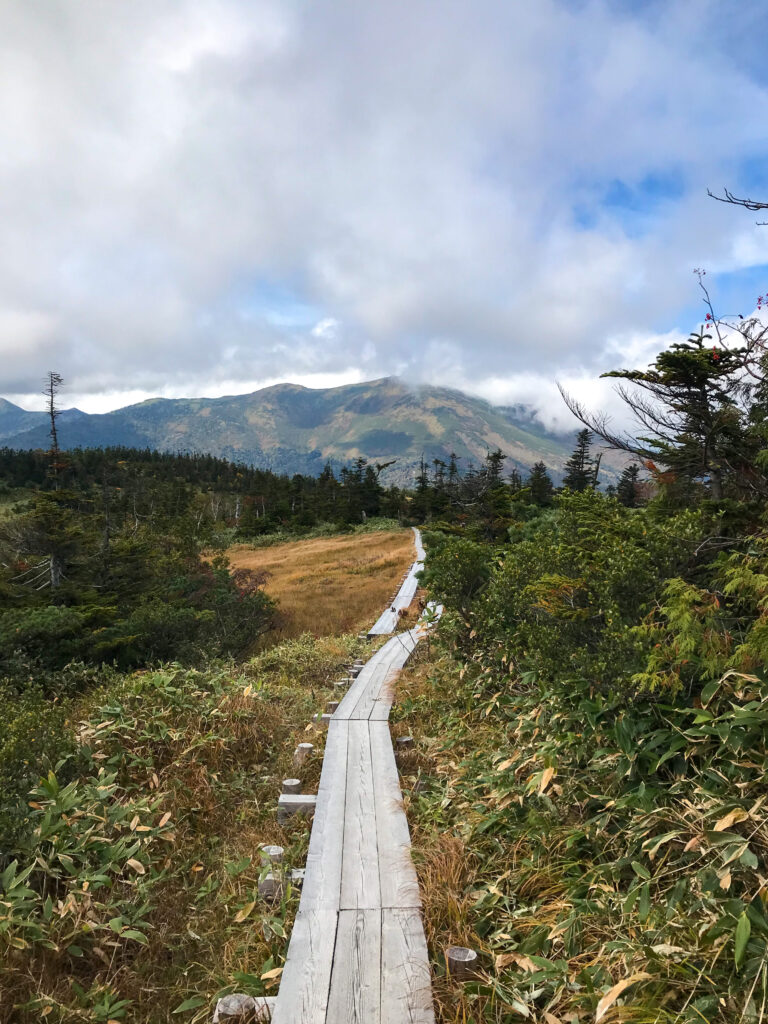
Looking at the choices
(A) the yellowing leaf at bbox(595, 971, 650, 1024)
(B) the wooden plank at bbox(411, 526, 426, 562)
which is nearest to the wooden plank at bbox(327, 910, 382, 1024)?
(A) the yellowing leaf at bbox(595, 971, 650, 1024)

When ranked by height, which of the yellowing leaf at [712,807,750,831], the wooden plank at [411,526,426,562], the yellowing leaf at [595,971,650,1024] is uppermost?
the yellowing leaf at [712,807,750,831]

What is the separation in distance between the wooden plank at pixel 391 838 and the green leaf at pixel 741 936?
6.88 feet

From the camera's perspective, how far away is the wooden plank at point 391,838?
3.93m

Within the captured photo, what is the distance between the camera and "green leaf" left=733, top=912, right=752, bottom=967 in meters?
2.38

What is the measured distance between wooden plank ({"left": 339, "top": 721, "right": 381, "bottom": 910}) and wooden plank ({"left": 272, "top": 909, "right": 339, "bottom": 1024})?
0.82 feet

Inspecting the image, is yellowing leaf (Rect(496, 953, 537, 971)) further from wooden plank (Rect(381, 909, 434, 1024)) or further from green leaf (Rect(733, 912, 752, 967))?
green leaf (Rect(733, 912, 752, 967))

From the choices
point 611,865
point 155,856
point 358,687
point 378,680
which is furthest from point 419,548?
point 611,865

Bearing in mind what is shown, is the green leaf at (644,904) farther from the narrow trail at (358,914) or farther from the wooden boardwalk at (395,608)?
the wooden boardwalk at (395,608)

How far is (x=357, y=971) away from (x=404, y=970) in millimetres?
283

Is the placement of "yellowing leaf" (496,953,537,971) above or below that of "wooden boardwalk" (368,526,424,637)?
above

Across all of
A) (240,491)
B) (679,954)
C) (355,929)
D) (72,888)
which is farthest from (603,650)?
(240,491)

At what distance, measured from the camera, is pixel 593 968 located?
291 cm

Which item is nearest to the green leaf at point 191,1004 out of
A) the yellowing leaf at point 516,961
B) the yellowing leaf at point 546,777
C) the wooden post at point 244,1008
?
the wooden post at point 244,1008

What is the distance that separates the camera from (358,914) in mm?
3723
